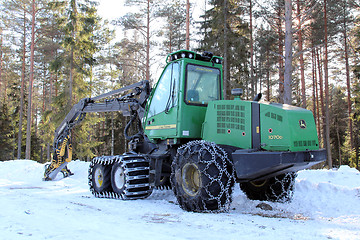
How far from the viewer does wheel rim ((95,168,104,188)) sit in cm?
874

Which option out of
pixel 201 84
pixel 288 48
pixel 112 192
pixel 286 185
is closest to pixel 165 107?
pixel 201 84

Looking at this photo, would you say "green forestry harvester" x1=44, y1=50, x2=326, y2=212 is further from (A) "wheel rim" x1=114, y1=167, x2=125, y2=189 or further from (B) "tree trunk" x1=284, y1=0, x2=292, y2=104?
(B) "tree trunk" x1=284, y1=0, x2=292, y2=104

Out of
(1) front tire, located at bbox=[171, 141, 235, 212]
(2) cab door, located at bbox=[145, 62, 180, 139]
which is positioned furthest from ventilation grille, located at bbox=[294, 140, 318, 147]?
(2) cab door, located at bbox=[145, 62, 180, 139]

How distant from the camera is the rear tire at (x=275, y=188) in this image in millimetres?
7203

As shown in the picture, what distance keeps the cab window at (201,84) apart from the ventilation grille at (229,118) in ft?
2.84

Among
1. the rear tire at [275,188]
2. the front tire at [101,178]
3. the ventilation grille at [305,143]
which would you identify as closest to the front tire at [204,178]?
the ventilation grille at [305,143]

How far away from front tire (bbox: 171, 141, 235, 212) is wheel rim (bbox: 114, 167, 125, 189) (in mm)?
2251

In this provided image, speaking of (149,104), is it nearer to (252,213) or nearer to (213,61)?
(213,61)

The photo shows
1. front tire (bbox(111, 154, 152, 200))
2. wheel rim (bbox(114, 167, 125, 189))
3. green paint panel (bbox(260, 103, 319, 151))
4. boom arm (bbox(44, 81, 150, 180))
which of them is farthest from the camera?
boom arm (bbox(44, 81, 150, 180))

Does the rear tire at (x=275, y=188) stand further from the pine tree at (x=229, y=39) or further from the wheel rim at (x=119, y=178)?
the pine tree at (x=229, y=39)

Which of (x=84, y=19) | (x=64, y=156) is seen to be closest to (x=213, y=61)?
(x=64, y=156)

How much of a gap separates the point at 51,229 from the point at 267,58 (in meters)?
32.3

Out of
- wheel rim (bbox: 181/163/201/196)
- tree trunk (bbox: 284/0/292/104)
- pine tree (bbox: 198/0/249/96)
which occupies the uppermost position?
pine tree (bbox: 198/0/249/96)

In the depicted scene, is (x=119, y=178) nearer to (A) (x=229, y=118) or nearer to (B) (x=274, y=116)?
(A) (x=229, y=118)
